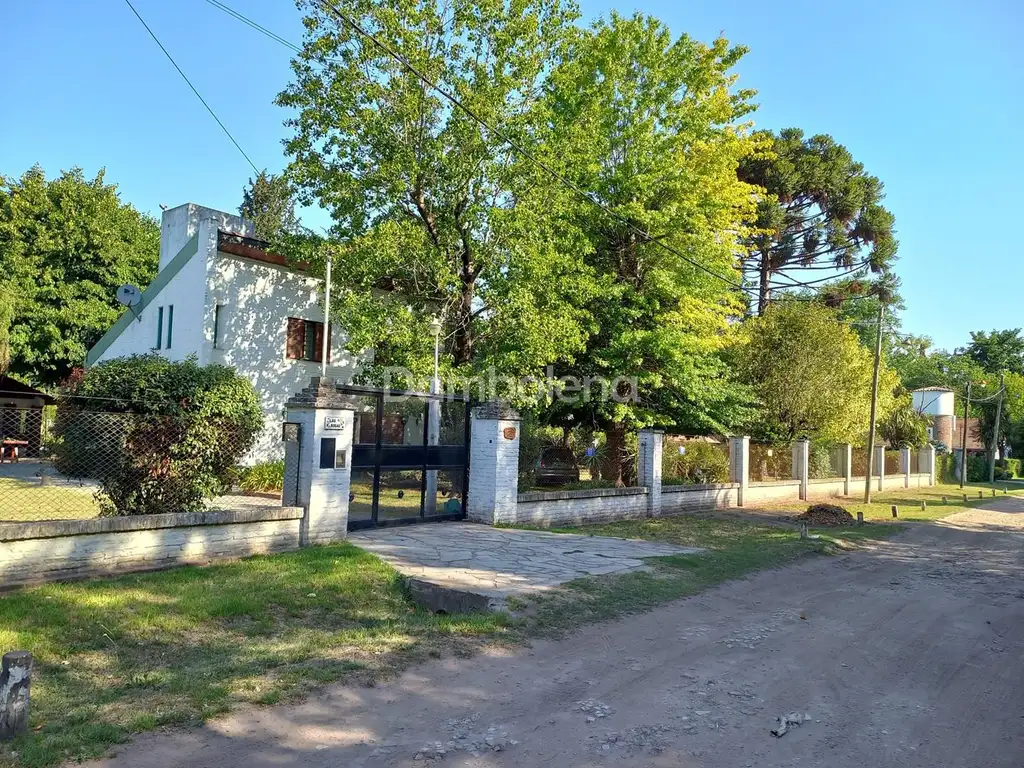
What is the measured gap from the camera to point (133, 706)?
4.76 metres

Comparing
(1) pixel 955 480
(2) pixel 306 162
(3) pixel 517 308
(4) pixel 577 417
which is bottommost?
(1) pixel 955 480

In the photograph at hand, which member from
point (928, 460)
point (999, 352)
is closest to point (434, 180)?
point (928, 460)

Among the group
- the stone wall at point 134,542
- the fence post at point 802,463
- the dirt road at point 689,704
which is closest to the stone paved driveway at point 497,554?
the stone wall at point 134,542

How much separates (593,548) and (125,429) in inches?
283

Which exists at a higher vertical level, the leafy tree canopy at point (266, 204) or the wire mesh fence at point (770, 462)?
the leafy tree canopy at point (266, 204)

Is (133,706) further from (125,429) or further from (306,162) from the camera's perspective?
(306,162)

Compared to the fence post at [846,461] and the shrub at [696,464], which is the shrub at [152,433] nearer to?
the shrub at [696,464]

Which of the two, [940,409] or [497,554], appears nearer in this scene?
[497,554]

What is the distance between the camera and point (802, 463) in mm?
25812

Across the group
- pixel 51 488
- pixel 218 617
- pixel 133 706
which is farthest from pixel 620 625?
pixel 51 488

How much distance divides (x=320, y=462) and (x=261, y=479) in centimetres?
830

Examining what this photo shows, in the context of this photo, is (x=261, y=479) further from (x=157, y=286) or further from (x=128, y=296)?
(x=128, y=296)

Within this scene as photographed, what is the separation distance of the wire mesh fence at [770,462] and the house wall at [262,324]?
1423cm

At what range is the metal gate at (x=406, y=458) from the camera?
11547 millimetres
